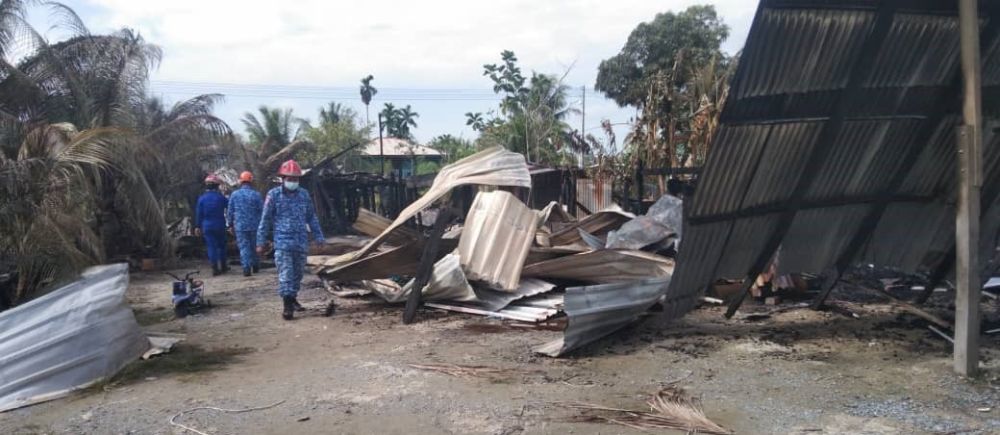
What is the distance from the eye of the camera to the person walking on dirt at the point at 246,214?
10477 mm

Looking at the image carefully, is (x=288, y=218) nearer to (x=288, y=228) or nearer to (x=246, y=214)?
(x=288, y=228)

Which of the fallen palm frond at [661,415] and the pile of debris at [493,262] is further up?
the pile of debris at [493,262]

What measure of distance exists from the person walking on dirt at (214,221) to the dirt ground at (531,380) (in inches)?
163

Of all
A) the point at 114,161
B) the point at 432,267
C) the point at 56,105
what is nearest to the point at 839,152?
the point at 432,267

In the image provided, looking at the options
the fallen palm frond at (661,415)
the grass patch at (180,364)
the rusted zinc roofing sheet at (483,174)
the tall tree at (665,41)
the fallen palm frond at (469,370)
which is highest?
the tall tree at (665,41)

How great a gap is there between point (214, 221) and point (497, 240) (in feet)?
18.7

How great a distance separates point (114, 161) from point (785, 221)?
789 centimetres

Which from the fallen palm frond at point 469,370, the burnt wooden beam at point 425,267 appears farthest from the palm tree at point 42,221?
the fallen palm frond at point 469,370

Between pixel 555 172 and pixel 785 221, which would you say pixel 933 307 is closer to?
pixel 785 221

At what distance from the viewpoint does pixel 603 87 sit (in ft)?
96.8

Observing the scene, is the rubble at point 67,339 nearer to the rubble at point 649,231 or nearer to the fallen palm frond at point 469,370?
the fallen palm frond at point 469,370

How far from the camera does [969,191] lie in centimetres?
467

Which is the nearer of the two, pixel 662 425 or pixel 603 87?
pixel 662 425

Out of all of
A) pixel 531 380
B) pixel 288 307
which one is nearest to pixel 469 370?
pixel 531 380
